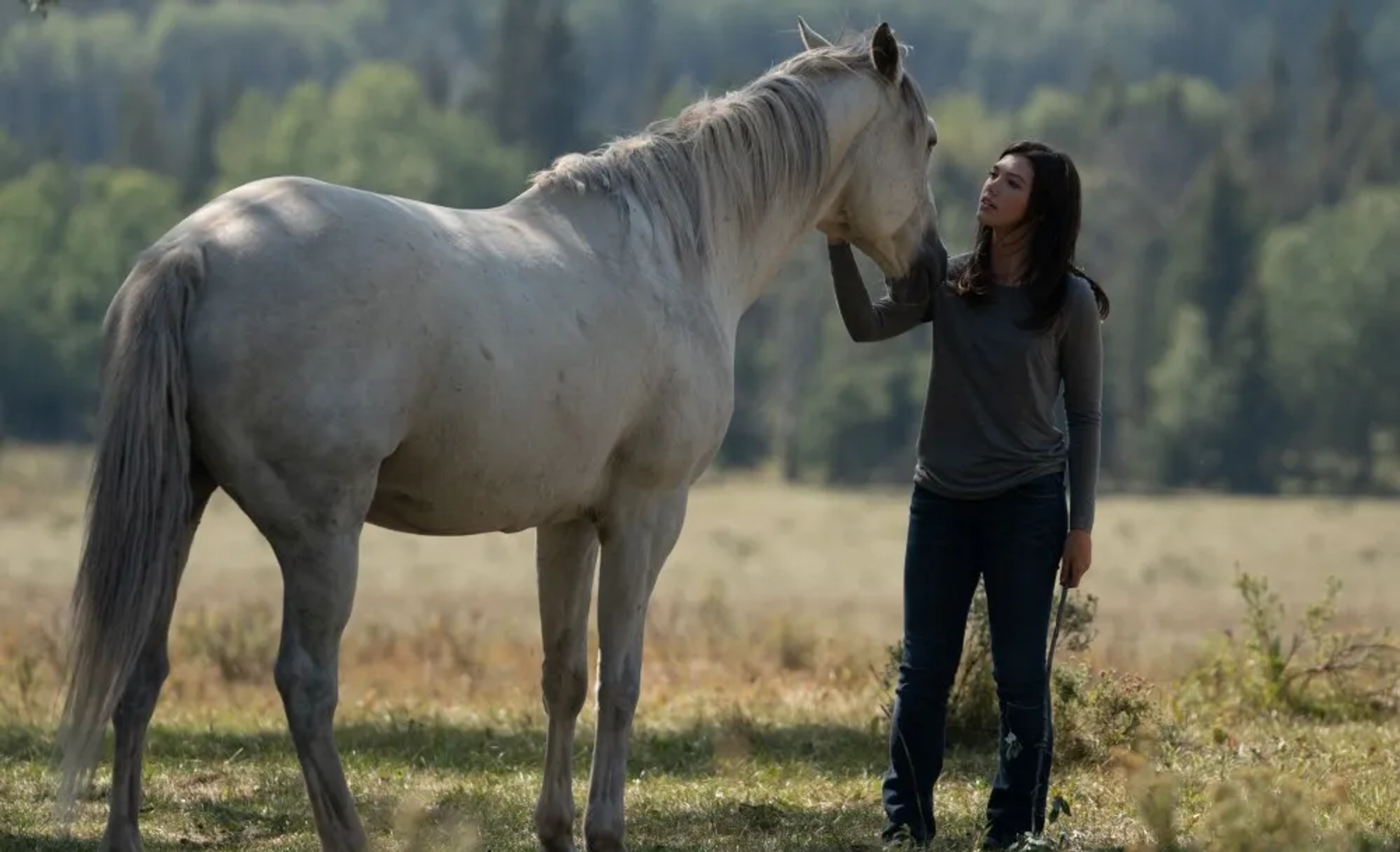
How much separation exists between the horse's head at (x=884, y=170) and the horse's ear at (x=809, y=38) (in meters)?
0.13

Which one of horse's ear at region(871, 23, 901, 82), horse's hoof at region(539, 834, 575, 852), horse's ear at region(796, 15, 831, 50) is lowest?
horse's hoof at region(539, 834, 575, 852)

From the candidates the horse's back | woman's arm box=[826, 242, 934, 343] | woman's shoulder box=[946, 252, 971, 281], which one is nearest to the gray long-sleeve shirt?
woman's shoulder box=[946, 252, 971, 281]

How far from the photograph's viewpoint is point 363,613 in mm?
26234

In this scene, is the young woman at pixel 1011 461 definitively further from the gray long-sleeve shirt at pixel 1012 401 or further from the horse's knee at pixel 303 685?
the horse's knee at pixel 303 685

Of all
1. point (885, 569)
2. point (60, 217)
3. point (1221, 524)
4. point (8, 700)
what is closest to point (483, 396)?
point (8, 700)

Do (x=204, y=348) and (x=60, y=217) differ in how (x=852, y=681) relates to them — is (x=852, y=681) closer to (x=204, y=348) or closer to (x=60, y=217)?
(x=204, y=348)

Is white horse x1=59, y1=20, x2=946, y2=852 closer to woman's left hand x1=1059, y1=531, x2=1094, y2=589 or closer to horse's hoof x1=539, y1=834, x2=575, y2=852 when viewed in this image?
horse's hoof x1=539, y1=834, x2=575, y2=852

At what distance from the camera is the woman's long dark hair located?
662cm

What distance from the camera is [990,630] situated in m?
6.75

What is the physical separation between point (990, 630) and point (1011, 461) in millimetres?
551

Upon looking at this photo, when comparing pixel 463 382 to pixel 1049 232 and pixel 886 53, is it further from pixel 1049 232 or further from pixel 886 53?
pixel 886 53

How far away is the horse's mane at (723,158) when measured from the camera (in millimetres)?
6734

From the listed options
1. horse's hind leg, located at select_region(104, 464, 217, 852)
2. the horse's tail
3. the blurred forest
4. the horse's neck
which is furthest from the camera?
the blurred forest

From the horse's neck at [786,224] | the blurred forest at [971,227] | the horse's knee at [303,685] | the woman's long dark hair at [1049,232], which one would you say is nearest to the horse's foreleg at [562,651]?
the horse's neck at [786,224]
